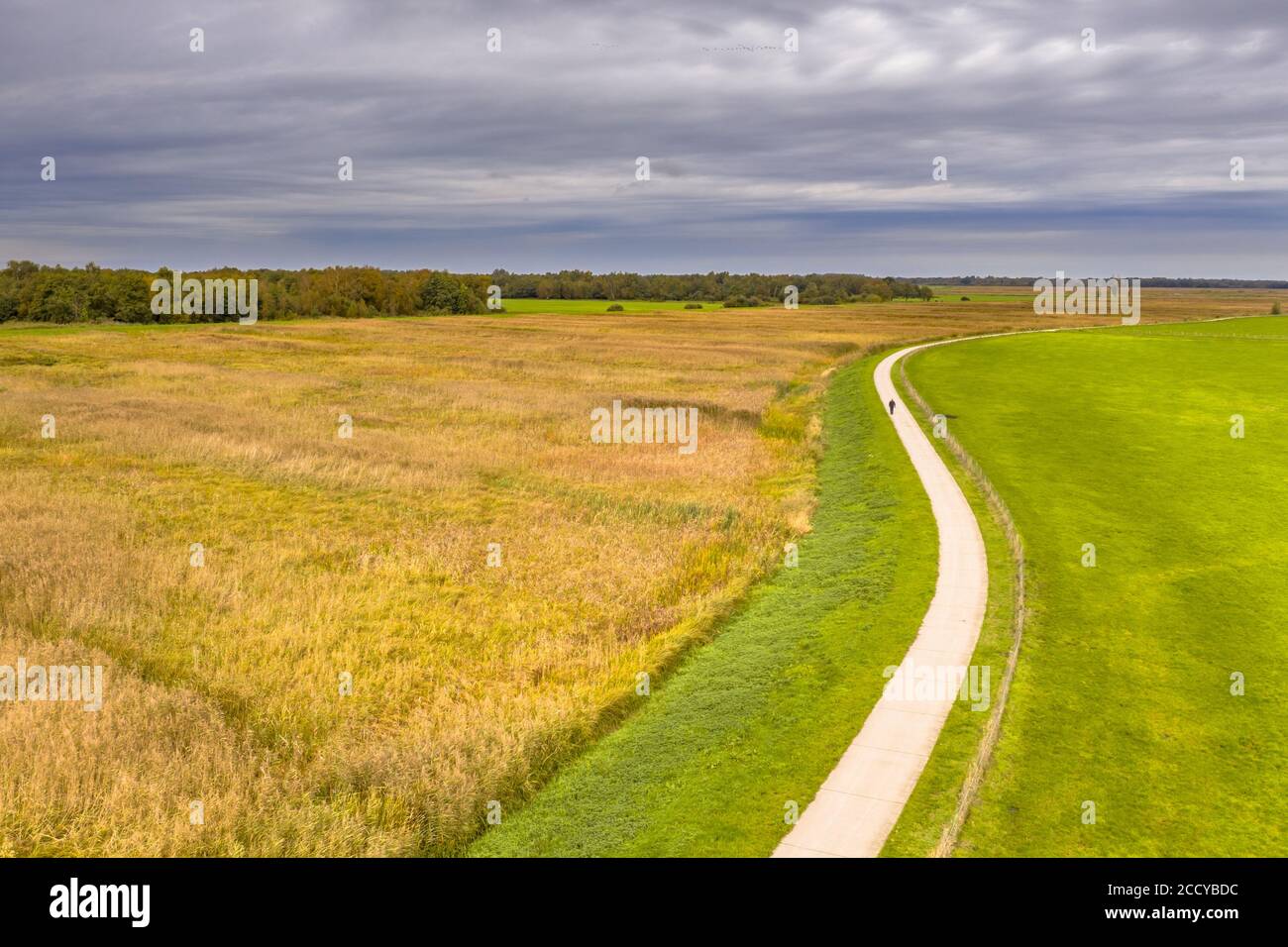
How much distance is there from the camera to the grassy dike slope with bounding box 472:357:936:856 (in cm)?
1141

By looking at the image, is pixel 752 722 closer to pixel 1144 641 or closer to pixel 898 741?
pixel 898 741

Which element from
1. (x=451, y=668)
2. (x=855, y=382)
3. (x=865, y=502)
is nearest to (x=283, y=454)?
(x=451, y=668)

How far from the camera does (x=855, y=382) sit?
62.5 m

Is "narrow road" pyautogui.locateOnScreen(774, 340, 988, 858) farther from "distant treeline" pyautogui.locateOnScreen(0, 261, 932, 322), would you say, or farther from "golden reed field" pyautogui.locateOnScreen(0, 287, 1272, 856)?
"distant treeline" pyautogui.locateOnScreen(0, 261, 932, 322)

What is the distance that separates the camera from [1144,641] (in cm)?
1609

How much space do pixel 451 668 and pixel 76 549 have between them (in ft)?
42.2

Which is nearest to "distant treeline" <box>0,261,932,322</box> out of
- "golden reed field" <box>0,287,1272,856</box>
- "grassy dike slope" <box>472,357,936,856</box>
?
"golden reed field" <box>0,287,1272,856</box>

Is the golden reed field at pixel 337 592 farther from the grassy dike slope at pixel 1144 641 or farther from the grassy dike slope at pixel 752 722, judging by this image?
the grassy dike slope at pixel 1144 641

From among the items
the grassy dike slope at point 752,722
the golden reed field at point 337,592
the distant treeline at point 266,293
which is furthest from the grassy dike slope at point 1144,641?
the distant treeline at point 266,293

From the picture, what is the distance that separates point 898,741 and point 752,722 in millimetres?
2547

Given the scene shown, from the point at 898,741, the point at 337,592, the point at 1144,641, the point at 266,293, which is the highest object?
the point at 266,293

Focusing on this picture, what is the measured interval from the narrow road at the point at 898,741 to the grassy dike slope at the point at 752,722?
0.99 feet

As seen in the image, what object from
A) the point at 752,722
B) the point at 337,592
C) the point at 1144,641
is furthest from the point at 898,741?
the point at 337,592
